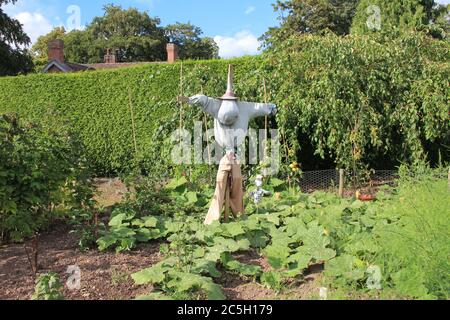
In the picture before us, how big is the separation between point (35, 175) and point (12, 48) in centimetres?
1743

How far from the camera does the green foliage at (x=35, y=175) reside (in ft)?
13.2

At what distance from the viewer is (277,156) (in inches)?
265

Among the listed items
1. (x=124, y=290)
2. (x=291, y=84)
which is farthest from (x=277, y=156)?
(x=124, y=290)

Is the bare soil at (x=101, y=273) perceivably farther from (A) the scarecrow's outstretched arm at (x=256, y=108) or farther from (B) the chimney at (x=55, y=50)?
(B) the chimney at (x=55, y=50)

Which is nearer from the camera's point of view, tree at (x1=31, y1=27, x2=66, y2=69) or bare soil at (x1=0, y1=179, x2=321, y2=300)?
bare soil at (x1=0, y1=179, x2=321, y2=300)

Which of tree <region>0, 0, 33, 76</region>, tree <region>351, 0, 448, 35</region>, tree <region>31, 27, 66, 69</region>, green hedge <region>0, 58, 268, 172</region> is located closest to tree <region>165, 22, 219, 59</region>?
tree <region>31, 27, 66, 69</region>

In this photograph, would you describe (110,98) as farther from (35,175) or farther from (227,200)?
(227,200)

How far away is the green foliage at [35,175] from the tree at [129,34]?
33.9m

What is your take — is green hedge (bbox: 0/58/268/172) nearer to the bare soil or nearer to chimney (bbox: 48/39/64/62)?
the bare soil

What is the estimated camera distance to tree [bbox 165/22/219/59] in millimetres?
43625

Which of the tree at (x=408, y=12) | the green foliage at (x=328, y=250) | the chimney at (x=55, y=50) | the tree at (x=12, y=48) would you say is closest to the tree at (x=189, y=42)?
the chimney at (x=55, y=50)

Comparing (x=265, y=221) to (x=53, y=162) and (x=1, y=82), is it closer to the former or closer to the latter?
(x=53, y=162)

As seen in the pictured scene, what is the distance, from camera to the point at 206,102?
4.86 m

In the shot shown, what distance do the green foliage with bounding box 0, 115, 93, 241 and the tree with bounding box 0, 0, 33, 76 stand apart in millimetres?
15703
